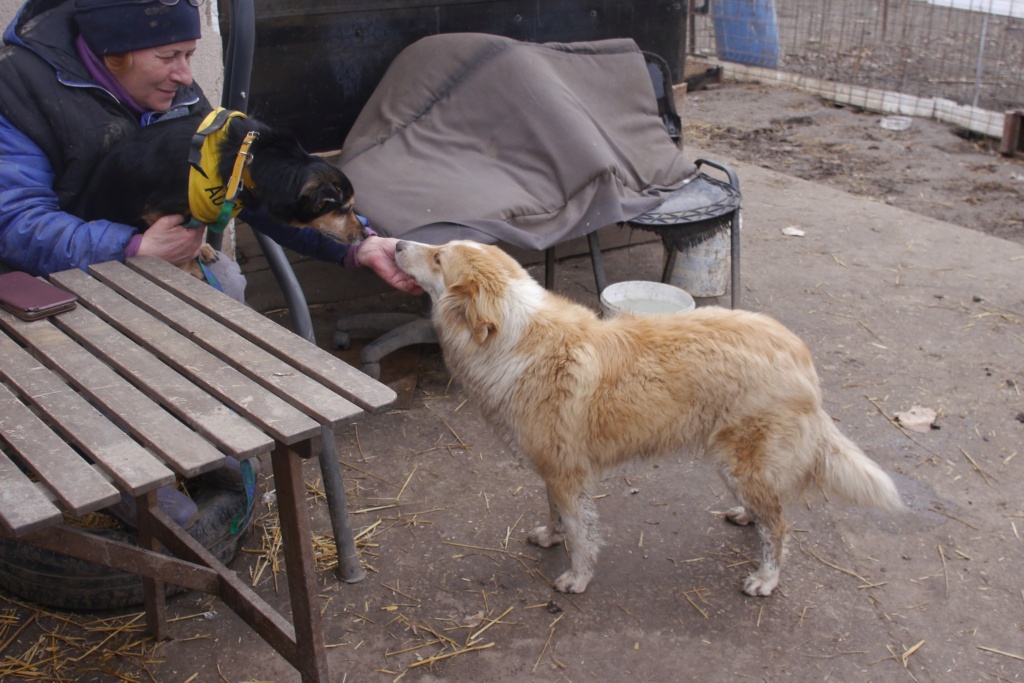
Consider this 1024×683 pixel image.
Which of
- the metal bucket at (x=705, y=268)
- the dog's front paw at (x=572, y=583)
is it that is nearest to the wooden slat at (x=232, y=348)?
the dog's front paw at (x=572, y=583)

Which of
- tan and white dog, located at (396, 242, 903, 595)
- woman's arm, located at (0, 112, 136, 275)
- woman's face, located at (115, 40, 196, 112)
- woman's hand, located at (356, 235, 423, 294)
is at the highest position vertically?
woman's face, located at (115, 40, 196, 112)

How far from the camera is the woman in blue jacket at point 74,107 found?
9.16 feet

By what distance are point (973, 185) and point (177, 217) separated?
664 centimetres

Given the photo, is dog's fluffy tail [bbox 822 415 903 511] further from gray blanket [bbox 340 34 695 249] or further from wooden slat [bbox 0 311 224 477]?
wooden slat [bbox 0 311 224 477]

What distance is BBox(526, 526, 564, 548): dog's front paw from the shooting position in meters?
3.30

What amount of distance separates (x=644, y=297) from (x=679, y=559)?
1.56 meters

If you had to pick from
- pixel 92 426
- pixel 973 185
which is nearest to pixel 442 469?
pixel 92 426

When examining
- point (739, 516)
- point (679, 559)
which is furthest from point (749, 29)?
point (679, 559)

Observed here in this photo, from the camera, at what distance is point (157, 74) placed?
2.97 m

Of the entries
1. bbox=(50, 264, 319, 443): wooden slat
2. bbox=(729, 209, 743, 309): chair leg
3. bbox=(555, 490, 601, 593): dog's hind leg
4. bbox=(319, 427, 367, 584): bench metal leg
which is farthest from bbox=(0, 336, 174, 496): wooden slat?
bbox=(729, 209, 743, 309): chair leg

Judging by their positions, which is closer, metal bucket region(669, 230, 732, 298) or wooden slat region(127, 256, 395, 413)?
wooden slat region(127, 256, 395, 413)

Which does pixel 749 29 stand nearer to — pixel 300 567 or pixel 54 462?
pixel 300 567

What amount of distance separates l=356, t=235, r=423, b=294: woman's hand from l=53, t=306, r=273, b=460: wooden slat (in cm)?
106

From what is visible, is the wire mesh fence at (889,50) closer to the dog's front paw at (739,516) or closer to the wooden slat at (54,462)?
the dog's front paw at (739,516)
